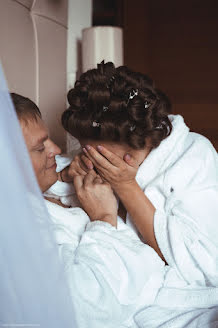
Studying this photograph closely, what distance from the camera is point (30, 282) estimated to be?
0.48m

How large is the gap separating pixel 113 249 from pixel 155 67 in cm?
248

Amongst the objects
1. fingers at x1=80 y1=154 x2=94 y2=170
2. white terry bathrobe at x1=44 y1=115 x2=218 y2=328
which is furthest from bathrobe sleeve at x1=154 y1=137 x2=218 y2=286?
fingers at x1=80 y1=154 x2=94 y2=170

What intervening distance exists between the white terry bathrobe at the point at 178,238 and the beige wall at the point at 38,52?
0.60 m

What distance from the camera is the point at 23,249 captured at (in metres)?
0.48

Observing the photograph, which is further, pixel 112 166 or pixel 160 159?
pixel 160 159

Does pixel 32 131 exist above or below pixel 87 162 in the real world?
above

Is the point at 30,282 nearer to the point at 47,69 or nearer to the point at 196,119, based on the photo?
the point at 47,69

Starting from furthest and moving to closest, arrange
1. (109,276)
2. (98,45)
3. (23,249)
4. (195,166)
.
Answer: (98,45)
(195,166)
(109,276)
(23,249)

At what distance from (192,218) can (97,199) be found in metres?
0.28

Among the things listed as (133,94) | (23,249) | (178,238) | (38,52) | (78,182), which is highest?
(38,52)

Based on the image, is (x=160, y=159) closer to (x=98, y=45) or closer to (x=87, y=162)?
(x=87, y=162)

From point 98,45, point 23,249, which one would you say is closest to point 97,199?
point 23,249

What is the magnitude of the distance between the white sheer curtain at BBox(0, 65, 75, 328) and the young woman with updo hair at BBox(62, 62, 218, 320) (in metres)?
0.54

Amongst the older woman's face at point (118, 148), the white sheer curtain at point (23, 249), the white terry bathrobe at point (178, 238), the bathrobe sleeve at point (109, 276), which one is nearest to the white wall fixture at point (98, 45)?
the white terry bathrobe at point (178, 238)
